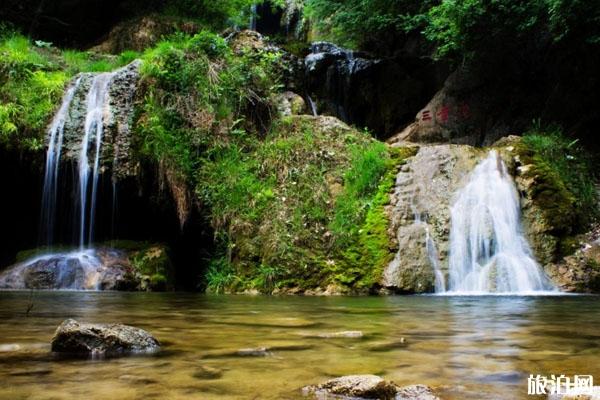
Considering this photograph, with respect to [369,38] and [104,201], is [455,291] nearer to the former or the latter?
[104,201]

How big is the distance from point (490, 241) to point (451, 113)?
7.18 meters

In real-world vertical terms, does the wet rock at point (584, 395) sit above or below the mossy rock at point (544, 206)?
below

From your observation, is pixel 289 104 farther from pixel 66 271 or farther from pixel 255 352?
Result: pixel 255 352

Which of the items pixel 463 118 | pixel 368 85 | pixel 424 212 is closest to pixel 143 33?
pixel 368 85

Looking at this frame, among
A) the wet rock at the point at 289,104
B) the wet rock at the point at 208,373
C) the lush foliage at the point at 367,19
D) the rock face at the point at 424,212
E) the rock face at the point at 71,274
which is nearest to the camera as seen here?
the wet rock at the point at 208,373

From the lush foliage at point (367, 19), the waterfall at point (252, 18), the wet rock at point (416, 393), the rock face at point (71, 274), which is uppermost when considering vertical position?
the waterfall at point (252, 18)

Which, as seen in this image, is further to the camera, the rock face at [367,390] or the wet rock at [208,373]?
the wet rock at [208,373]

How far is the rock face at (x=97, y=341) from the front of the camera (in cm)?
248

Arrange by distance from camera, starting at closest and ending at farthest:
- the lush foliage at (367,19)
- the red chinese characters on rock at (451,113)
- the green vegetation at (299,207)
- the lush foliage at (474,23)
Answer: the green vegetation at (299,207) → the lush foliage at (474,23) → the red chinese characters on rock at (451,113) → the lush foliage at (367,19)

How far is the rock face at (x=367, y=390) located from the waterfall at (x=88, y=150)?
8043 mm

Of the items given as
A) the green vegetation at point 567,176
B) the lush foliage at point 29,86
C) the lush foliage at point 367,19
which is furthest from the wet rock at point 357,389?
the lush foliage at point 367,19

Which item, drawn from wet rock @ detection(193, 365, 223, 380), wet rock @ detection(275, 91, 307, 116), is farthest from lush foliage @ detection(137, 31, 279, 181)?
wet rock @ detection(193, 365, 223, 380)

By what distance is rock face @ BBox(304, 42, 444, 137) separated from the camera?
14.7 m

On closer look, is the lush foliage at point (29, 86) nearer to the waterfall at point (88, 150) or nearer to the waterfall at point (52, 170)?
the waterfall at point (52, 170)
